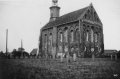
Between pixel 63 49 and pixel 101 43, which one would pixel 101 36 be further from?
pixel 63 49

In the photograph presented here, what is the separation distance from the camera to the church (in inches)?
1177

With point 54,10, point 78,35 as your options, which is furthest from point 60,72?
point 54,10

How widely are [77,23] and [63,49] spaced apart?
6368 mm

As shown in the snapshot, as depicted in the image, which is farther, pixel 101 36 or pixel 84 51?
pixel 101 36

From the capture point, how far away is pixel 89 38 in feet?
104

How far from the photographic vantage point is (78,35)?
30094mm

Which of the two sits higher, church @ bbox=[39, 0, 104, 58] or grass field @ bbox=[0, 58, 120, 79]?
church @ bbox=[39, 0, 104, 58]

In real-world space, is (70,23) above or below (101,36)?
above

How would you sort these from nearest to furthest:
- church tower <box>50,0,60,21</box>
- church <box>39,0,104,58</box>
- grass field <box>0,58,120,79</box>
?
1. grass field <box>0,58,120,79</box>
2. church <box>39,0,104,58</box>
3. church tower <box>50,0,60,21</box>

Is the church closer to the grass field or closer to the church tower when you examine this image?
the church tower

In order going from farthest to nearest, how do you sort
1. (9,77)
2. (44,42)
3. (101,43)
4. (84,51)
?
(44,42) → (101,43) → (84,51) → (9,77)

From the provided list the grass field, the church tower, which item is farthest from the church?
the grass field

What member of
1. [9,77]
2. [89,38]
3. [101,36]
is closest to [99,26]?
[101,36]

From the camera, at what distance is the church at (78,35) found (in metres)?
29.9
